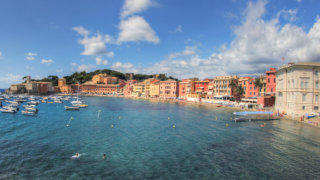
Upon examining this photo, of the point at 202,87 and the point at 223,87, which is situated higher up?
the point at 202,87

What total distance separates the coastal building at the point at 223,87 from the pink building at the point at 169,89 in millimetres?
32348

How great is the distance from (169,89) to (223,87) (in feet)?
140

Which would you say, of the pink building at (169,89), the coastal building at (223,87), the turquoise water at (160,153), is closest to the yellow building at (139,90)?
the pink building at (169,89)

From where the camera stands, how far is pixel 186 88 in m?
112

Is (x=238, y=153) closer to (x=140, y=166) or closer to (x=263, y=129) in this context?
(x=140, y=166)

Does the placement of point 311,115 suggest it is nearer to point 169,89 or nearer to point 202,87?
point 202,87

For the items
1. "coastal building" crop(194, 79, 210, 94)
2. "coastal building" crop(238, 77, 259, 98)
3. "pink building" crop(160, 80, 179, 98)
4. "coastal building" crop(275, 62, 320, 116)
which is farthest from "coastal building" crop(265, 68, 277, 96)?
"pink building" crop(160, 80, 179, 98)

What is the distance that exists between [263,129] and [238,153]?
1577cm

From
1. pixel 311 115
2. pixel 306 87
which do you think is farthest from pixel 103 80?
pixel 311 115

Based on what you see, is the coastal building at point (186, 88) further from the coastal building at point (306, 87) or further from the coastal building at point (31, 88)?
the coastal building at point (31, 88)

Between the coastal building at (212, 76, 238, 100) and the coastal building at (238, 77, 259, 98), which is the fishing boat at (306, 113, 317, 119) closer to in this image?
the coastal building at (238, 77, 259, 98)

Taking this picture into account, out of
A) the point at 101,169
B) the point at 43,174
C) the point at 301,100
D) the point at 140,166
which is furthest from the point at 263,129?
the point at 43,174

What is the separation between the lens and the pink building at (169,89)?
120625 mm

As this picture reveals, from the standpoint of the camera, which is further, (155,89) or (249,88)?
(155,89)
